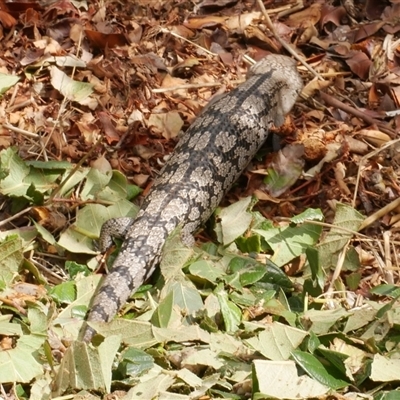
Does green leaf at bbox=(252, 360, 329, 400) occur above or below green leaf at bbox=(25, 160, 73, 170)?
below

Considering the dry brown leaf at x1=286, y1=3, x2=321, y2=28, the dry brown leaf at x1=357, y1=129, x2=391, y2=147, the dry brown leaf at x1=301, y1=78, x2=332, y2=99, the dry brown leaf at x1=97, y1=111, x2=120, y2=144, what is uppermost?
the dry brown leaf at x1=286, y1=3, x2=321, y2=28

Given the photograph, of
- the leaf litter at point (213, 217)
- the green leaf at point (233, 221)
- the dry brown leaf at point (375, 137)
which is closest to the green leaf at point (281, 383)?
the leaf litter at point (213, 217)

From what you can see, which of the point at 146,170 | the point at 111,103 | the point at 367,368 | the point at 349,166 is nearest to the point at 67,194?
the point at 146,170

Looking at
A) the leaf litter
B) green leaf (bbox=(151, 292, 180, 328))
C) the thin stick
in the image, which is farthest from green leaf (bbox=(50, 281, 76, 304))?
the thin stick

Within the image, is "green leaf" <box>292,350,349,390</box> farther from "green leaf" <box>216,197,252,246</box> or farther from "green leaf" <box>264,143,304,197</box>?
"green leaf" <box>264,143,304,197</box>

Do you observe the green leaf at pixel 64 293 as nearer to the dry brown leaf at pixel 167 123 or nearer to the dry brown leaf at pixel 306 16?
the dry brown leaf at pixel 167 123

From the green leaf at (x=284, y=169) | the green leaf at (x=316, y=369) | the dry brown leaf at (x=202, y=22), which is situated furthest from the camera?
the dry brown leaf at (x=202, y=22)

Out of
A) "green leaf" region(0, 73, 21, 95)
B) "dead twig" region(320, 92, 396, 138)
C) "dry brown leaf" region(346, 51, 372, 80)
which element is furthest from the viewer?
"dry brown leaf" region(346, 51, 372, 80)

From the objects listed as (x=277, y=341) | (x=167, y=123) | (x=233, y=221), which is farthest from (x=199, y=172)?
(x=277, y=341)
